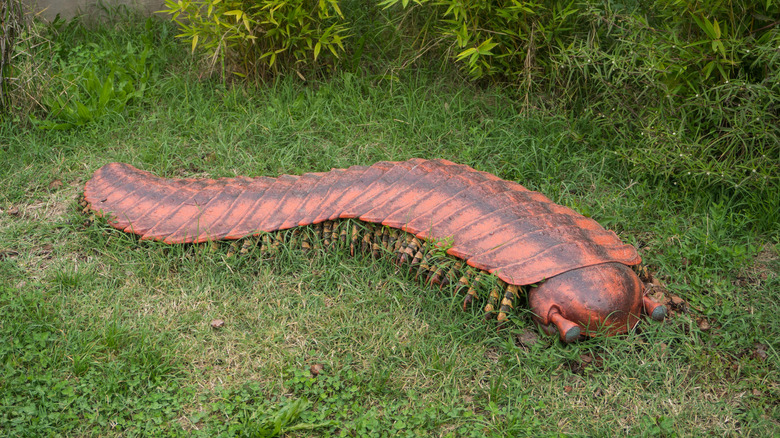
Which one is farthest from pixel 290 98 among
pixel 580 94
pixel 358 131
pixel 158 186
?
pixel 580 94

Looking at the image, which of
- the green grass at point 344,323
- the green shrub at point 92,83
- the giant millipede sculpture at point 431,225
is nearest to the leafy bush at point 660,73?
the green grass at point 344,323

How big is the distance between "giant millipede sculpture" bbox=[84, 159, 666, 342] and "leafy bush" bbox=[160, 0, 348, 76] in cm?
121

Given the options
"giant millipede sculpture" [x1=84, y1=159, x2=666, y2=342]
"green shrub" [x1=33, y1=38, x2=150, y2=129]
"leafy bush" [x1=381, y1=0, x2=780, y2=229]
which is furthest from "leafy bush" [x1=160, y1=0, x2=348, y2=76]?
"giant millipede sculpture" [x1=84, y1=159, x2=666, y2=342]

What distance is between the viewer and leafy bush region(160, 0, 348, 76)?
15.1 ft

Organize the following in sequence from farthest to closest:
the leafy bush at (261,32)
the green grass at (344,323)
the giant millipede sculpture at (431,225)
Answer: the leafy bush at (261,32) → the giant millipede sculpture at (431,225) → the green grass at (344,323)

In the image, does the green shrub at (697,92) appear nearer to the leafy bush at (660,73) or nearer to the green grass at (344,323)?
the leafy bush at (660,73)

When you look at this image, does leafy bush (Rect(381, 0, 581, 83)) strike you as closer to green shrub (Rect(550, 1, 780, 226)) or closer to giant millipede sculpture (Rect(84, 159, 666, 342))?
green shrub (Rect(550, 1, 780, 226))

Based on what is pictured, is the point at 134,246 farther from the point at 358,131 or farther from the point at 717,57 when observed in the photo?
the point at 717,57

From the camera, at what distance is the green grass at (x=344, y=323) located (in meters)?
2.89

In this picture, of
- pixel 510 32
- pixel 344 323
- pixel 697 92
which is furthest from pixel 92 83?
pixel 697 92

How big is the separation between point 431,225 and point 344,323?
2.12ft

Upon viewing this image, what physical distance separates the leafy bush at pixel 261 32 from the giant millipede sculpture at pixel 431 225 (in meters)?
1.21

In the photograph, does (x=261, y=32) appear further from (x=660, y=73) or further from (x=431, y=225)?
(x=660, y=73)

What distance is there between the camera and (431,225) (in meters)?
3.38
